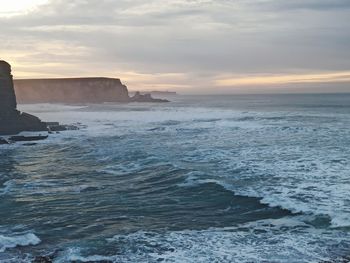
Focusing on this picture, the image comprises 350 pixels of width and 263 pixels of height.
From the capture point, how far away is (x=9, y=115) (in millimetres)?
38844

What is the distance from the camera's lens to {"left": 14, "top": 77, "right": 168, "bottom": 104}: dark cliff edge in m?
134

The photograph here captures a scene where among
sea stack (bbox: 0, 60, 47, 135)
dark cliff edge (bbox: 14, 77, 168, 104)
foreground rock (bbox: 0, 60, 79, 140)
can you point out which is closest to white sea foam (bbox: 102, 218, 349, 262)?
foreground rock (bbox: 0, 60, 79, 140)

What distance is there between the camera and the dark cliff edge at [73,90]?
134m

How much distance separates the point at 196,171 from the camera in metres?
21.0

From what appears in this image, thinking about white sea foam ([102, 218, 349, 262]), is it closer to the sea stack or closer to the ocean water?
the ocean water

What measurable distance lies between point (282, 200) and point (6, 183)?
38.9 ft

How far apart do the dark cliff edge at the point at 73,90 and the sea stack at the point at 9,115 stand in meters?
95.2

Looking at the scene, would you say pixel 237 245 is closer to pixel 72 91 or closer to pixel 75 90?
pixel 75 90

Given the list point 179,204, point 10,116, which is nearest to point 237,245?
point 179,204

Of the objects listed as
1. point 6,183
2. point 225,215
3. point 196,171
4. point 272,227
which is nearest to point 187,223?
point 225,215

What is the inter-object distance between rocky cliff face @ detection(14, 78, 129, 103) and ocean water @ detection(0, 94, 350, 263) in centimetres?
11076

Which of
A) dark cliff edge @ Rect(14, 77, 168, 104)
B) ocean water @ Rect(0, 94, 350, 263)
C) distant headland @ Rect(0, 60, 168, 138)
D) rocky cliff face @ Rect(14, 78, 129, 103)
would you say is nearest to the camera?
ocean water @ Rect(0, 94, 350, 263)

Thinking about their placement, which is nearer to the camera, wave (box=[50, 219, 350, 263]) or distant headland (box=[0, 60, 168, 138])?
wave (box=[50, 219, 350, 263])

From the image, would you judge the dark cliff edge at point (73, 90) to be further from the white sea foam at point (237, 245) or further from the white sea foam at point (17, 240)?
the white sea foam at point (237, 245)
